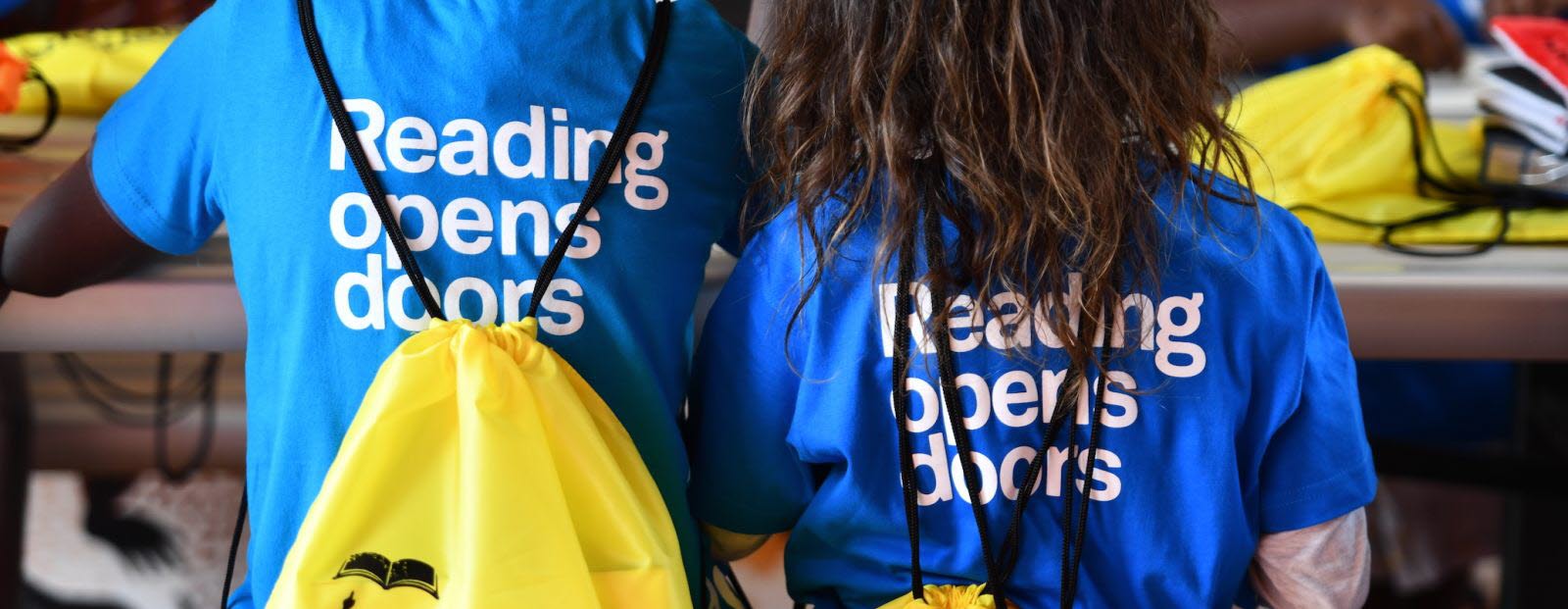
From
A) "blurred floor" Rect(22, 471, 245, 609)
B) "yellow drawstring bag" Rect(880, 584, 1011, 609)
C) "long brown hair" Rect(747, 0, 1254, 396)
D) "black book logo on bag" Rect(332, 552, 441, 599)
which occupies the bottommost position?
"blurred floor" Rect(22, 471, 245, 609)

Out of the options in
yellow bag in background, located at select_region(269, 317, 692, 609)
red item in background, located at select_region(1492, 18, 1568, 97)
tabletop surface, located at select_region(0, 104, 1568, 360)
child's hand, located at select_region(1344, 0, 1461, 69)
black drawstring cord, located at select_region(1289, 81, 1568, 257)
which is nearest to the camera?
yellow bag in background, located at select_region(269, 317, 692, 609)

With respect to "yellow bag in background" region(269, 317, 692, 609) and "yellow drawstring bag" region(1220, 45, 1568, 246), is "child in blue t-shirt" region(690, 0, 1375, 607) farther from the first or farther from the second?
"yellow drawstring bag" region(1220, 45, 1568, 246)

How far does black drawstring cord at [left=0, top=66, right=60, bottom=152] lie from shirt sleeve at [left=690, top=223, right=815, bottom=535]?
69 centimetres

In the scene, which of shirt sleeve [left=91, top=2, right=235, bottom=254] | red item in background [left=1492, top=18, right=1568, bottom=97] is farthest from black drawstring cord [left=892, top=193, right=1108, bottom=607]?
red item in background [left=1492, top=18, right=1568, bottom=97]

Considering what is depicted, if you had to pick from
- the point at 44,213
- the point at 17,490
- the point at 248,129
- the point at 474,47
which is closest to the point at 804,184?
the point at 474,47

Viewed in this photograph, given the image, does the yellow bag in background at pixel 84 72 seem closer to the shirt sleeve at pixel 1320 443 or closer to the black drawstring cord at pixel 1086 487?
the black drawstring cord at pixel 1086 487

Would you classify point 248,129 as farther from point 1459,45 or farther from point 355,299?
point 1459,45

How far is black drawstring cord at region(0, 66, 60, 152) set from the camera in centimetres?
113

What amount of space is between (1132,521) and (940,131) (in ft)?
0.91

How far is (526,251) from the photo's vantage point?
0.77 metres

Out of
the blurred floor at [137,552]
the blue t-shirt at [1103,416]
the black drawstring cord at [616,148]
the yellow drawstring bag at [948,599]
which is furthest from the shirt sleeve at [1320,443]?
the blurred floor at [137,552]

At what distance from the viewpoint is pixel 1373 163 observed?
1.18m

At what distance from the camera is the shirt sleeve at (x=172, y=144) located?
813 millimetres

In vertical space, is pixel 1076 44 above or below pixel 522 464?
above
